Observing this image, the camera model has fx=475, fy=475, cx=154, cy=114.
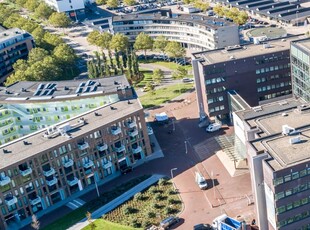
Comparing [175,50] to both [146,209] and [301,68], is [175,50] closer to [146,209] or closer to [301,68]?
[301,68]

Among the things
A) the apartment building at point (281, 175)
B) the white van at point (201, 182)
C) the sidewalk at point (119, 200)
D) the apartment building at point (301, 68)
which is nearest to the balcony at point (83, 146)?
the sidewalk at point (119, 200)

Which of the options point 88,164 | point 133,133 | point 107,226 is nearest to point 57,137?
point 88,164

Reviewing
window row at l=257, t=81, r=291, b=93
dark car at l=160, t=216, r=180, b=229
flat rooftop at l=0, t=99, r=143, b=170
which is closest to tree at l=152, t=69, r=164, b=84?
flat rooftop at l=0, t=99, r=143, b=170

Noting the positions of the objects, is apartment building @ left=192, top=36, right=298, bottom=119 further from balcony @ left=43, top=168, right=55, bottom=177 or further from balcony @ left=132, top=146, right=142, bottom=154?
balcony @ left=43, top=168, right=55, bottom=177

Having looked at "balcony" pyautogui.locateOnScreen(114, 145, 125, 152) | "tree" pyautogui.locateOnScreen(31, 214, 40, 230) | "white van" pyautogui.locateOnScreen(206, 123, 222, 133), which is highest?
"balcony" pyautogui.locateOnScreen(114, 145, 125, 152)

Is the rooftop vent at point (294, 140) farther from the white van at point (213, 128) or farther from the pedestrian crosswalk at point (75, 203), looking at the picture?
the pedestrian crosswalk at point (75, 203)
